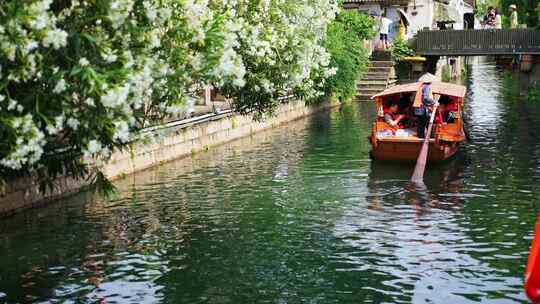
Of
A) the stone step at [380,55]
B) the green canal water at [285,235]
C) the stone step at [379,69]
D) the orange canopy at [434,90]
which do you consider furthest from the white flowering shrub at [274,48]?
the stone step at [380,55]

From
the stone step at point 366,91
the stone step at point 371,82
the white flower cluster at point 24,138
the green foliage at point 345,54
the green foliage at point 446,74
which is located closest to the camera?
the white flower cluster at point 24,138

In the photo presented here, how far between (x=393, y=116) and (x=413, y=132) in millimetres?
1048

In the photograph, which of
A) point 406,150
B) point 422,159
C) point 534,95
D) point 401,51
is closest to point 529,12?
point 401,51

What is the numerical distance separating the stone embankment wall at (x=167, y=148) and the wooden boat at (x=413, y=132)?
3.10 meters

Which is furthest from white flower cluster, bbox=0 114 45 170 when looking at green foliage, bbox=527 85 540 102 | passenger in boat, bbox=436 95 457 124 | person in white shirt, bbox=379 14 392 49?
person in white shirt, bbox=379 14 392 49

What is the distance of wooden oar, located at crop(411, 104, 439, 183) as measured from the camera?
21.4 meters

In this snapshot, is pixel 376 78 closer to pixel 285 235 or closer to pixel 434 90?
pixel 434 90

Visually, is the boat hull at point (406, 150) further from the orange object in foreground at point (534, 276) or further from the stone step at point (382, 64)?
the stone step at point (382, 64)

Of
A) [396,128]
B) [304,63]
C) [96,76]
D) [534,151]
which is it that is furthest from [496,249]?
[534,151]

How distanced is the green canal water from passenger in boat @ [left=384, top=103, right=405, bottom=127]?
4.01ft

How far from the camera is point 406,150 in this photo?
23203 millimetres

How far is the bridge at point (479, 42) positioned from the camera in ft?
152

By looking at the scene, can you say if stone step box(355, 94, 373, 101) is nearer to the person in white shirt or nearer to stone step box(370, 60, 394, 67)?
stone step box(370, 60, 394, 67)

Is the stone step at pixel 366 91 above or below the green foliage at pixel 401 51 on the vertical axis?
below
